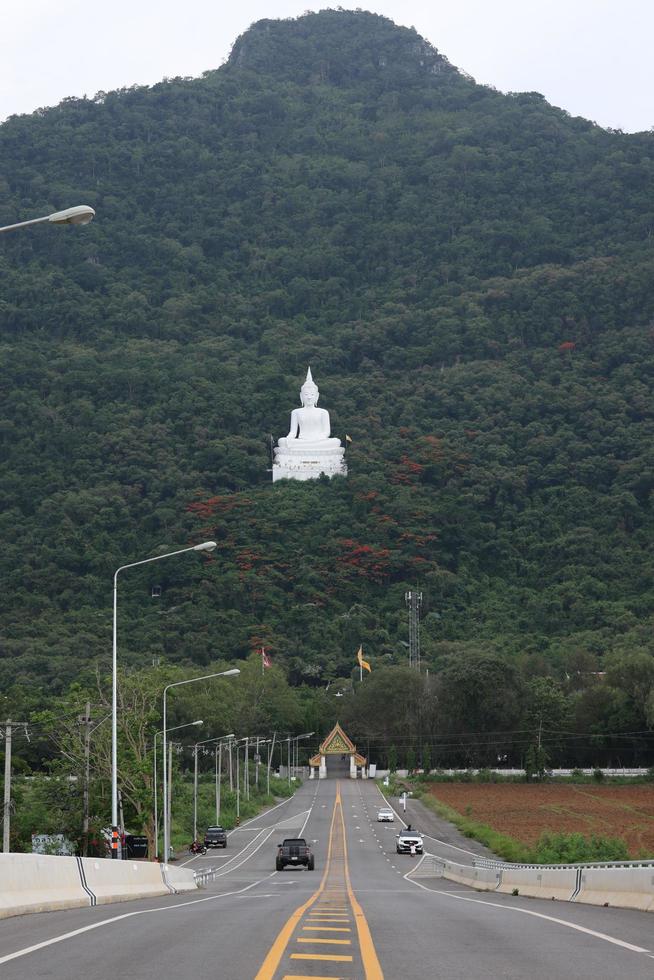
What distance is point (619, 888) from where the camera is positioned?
22.9 meters

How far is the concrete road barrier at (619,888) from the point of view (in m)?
21.3

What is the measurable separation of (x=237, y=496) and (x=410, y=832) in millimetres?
123904

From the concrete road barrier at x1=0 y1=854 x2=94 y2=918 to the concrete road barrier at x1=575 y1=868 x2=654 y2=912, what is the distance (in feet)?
29.2

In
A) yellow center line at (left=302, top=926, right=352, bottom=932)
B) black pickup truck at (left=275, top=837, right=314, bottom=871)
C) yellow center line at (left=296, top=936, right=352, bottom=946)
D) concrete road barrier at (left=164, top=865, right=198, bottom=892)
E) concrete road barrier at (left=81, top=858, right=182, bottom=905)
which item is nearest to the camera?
yellow center line at (left=296, top=936, right=352, bottom=946)

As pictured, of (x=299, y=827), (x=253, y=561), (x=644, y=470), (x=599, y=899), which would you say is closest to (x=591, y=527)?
Answer: (x=644, y=470)

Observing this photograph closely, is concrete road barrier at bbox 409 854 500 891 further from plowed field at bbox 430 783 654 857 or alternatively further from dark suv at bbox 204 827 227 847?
dark suv at bbox 204 827 227 847

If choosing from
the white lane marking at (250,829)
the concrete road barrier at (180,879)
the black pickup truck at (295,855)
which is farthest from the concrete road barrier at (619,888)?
the white lane marking at (250,829)

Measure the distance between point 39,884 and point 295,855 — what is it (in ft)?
115

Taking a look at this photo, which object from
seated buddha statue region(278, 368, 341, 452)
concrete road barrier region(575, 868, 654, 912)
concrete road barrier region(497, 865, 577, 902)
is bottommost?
concrete road barrier region(497, 865, 577, 902)

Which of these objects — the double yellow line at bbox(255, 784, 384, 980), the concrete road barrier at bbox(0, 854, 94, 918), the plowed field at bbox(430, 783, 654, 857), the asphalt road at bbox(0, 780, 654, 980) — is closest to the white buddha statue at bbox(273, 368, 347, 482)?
the plowed field at bbox(430, 783, 654, 857)

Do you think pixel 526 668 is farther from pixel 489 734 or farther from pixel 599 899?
pixel 599 899

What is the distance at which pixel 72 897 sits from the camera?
25234 mm

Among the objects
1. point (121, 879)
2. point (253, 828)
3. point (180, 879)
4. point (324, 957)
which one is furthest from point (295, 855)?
point (324, 957)

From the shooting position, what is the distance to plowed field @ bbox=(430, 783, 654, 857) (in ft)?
222
